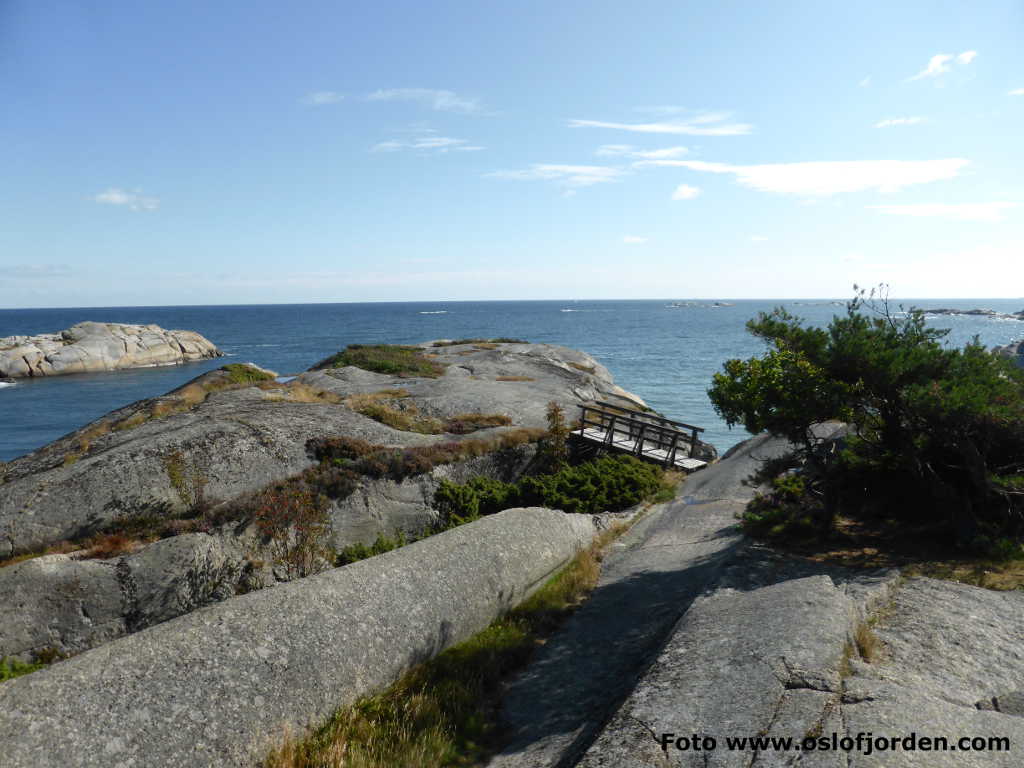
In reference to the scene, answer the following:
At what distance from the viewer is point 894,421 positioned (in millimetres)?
12523

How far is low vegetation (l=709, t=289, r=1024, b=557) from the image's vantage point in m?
11.6

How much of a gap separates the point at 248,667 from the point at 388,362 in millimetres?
29467

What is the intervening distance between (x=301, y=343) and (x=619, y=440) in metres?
117

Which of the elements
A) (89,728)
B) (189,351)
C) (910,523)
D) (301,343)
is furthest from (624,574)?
(301,343)

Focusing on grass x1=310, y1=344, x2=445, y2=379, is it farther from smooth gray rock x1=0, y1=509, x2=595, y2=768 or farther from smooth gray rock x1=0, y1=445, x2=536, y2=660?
smooth gray rock x1=0, y1=509, x2=595, y2=768

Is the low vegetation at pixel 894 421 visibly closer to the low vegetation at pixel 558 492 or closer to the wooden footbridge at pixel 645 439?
the low vegetation at pixel 558 492

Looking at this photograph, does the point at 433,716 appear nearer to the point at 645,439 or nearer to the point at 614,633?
the point at 614,633

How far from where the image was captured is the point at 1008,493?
11.6 meters

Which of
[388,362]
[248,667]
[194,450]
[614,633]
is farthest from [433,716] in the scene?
[388,362]

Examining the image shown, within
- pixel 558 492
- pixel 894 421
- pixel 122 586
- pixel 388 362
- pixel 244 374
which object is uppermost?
pixel 894 421

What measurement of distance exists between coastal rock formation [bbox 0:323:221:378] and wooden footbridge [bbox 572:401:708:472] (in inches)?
3077

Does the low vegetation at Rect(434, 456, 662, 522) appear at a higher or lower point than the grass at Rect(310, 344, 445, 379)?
lower

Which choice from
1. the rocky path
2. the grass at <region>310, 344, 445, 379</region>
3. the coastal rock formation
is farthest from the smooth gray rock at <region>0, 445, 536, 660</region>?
the coastal rock formation

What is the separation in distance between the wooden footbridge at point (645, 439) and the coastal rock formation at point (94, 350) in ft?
256
